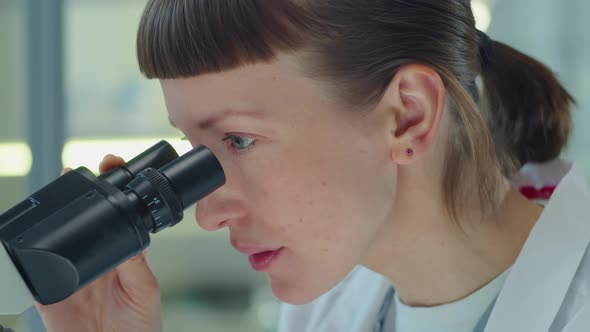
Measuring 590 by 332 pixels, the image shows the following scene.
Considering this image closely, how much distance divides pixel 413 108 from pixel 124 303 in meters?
0.54

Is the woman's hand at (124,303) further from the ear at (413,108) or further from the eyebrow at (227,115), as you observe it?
the ear at (413,108)

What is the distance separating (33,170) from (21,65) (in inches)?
9.5

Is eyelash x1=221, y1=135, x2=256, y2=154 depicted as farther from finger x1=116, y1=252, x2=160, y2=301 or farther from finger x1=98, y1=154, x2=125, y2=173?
finger x1=116, y1=252, x2=160, y2=301

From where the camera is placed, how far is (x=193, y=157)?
89 centimetres

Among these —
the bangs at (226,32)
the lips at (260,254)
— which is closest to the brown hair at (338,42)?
the bangs at (226,32)

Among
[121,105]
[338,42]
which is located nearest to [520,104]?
[338,42]

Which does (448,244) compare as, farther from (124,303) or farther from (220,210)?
(124,303)

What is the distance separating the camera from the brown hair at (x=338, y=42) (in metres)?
0.93

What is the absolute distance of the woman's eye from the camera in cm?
99

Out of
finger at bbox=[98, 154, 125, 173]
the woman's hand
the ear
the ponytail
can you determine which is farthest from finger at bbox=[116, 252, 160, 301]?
the ponytail

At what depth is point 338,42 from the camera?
0.96 m

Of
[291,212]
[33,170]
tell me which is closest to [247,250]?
[291,212]

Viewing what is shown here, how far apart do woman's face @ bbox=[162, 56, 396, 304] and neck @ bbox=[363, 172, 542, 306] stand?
0.08 m

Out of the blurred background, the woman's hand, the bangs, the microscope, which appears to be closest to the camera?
the microscope
